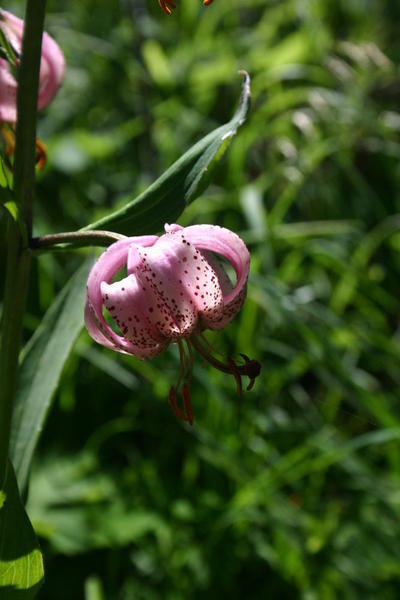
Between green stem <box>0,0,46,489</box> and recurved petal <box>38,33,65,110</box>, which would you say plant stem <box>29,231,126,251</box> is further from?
recurved petal <box>38,33,65,110</box>

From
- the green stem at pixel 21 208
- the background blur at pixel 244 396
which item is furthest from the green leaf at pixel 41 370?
the background blur at pixel 244 396

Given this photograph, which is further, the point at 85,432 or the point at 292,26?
the point at 292,26

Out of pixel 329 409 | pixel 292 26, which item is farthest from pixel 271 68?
pixel 329 409

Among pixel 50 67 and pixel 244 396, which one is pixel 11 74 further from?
pixel 244 396

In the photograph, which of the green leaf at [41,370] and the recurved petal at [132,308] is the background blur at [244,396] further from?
the recurved petal at [132,308]

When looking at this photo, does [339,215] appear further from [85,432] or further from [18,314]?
[18,314]

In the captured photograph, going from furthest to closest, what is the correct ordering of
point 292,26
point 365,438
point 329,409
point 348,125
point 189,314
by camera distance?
point 292,26 < point 348,125 < point 329,409 < point 365,438 < point 189,314
